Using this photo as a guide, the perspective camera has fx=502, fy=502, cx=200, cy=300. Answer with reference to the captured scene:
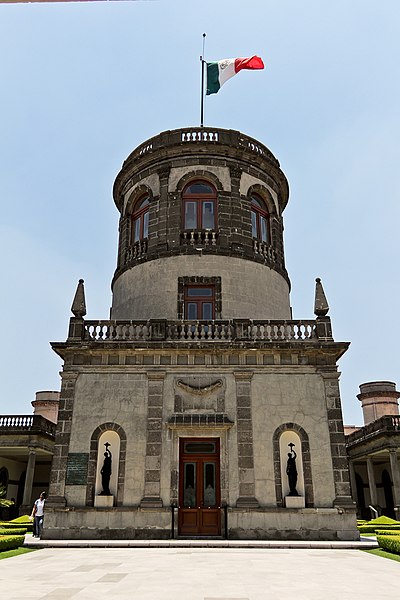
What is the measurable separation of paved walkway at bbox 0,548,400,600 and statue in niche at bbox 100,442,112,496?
9.04 ft

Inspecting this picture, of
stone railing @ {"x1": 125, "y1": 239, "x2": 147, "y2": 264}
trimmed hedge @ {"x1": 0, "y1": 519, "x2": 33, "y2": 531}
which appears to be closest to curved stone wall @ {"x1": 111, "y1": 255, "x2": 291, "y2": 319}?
stone railing @ {"x1": 125, "y1": 239, "x2": 147, "y2": 264}

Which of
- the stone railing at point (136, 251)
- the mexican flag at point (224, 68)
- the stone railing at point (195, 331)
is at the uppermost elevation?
the mexican flag at point (224, 68)

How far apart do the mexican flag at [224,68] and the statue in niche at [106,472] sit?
18.1 metres

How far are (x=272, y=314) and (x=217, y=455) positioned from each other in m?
7.28

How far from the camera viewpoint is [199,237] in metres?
22.5

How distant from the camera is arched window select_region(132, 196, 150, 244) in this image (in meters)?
23.8

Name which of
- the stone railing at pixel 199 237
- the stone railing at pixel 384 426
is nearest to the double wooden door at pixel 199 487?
the stone railing at pixel 199 237

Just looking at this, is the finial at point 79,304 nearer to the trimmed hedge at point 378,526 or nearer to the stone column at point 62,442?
the stone column at point 62,442

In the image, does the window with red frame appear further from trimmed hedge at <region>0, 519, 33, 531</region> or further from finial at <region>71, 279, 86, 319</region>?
trimmed hedge at <region>0, 519, 33, 531</region>

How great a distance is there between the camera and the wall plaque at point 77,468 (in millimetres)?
17578

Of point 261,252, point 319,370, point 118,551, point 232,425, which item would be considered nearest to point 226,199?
point 261,252

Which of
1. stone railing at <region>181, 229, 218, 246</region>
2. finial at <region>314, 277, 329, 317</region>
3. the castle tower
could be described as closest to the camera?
→ finial at <region>314, 277, 329, 317</region>

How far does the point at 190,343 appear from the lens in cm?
1872

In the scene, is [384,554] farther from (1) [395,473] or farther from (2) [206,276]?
(1) [395,473]
